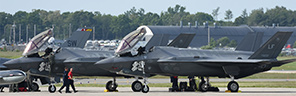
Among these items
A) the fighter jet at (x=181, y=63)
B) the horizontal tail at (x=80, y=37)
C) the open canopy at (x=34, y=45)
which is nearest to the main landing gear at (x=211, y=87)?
the fighter jet at (x=181, y=63)

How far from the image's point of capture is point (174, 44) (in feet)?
103

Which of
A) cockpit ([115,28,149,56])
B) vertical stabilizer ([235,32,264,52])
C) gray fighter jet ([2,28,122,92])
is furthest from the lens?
vertical stabilizer ([235,32,264,52])

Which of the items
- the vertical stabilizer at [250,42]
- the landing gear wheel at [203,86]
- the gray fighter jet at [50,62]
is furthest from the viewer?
the vertical stabilizer at [250,42]

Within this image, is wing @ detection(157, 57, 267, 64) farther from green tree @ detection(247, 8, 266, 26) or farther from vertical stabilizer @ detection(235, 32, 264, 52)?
green tree @ detection(247, 8, 266, 26)

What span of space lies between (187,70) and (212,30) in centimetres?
8773

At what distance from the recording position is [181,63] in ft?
92.8

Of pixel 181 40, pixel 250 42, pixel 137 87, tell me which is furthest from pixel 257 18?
pixel 137 87

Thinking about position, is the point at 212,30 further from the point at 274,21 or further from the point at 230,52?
the point at 230,52

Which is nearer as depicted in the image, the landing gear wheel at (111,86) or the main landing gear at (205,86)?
the main landing gear at (205,86)

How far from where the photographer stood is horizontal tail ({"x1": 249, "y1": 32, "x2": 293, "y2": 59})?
28609mm

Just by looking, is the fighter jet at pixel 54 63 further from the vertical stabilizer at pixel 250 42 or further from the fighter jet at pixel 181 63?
the vertical stabilizer at pixel 250 42

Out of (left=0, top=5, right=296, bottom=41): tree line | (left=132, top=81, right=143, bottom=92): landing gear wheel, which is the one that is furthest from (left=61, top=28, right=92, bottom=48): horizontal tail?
(left=0, top=5, right=296, bottom=41): tree line

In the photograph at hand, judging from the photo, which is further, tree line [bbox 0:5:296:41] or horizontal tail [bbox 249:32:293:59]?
tree line [bbox 0:5:296:41]

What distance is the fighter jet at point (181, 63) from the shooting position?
2827 centimetres
